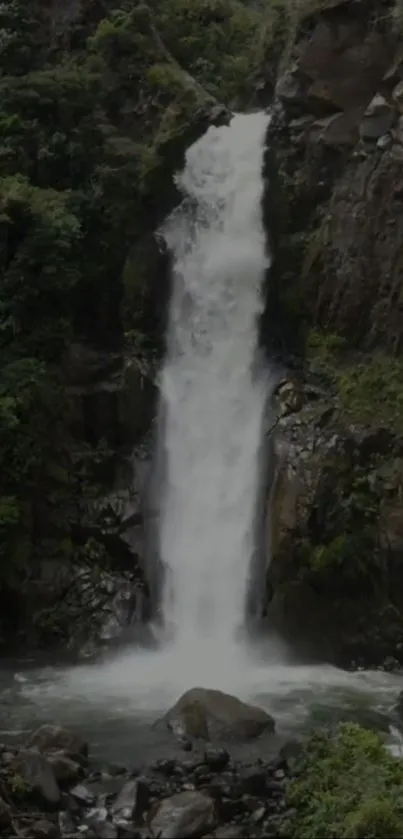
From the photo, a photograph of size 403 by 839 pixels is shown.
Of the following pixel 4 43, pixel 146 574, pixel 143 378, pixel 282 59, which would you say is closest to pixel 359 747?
pixel 146 574

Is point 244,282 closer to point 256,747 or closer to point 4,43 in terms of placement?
point 4,43

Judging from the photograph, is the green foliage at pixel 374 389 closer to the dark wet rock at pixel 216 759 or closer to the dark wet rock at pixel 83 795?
the dark wet rock at pixel 216 759

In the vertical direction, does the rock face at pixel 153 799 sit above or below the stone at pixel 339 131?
below

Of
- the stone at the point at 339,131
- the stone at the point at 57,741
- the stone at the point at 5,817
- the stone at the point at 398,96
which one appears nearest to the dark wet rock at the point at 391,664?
the stone at the point at 57,741

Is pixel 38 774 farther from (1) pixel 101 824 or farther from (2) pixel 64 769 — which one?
(1) pixel 101 824

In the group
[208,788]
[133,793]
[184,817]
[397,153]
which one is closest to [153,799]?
[133,793]

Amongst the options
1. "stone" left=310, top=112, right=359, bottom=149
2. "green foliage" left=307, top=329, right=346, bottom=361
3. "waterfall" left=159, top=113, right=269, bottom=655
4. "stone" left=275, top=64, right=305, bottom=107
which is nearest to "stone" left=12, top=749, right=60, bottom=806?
"waterfall" left=159, top=113, right=269, bottom=655
